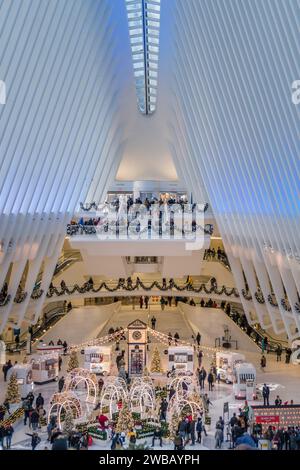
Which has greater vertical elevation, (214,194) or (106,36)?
(106,36)

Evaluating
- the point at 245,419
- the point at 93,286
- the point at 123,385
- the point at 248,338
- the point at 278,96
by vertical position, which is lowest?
the point at 245,419

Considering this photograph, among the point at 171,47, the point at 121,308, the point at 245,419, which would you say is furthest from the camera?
the point at 121,308

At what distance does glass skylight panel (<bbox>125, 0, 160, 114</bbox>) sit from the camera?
23562mm

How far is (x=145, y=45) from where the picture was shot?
27688 mm

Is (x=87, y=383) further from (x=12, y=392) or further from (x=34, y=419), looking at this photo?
(x=34, y=419)

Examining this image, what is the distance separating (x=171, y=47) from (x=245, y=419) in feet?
59.5

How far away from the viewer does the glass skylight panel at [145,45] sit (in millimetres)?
23562

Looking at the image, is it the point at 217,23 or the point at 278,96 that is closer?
the point at 278,96

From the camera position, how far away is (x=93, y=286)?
36656mm

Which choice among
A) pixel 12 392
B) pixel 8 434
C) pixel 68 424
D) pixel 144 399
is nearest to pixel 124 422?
pixel 68 424

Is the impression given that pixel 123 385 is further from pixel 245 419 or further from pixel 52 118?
pixel 52 118

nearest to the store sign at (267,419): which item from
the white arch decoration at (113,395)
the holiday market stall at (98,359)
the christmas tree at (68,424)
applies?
the white arch decoration at (113,395)
